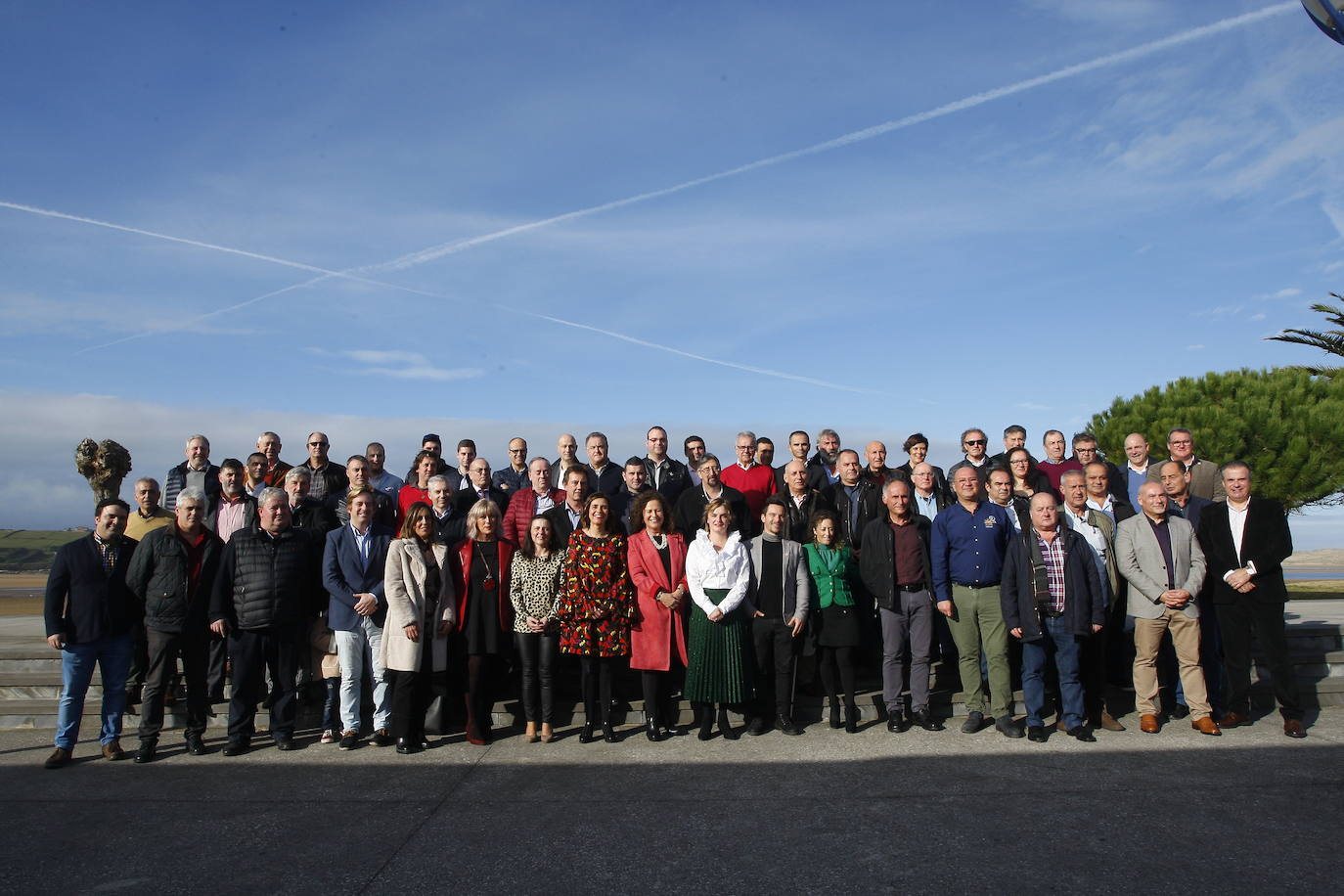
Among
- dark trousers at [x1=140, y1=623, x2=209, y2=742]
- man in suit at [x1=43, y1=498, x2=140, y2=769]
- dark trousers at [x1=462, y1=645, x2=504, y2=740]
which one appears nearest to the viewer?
man in suit at [x1=43, y1=498, x2=140, y2=769]

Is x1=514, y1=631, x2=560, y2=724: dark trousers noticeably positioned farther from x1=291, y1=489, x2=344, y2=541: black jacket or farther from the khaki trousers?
the khaki trousers

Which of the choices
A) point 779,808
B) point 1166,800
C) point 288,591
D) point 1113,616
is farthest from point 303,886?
point 1113,616

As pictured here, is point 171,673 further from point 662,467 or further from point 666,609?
point 662,467

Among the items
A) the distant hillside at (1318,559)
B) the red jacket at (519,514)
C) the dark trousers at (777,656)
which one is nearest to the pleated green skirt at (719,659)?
the dark trousers at (777,656)

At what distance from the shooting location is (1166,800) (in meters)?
4.95

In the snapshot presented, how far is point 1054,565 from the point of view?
256 inches

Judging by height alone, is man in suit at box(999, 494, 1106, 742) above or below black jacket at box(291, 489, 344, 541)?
below

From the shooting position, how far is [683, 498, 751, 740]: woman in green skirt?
6.57 metres

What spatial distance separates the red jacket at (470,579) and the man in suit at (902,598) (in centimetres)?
280

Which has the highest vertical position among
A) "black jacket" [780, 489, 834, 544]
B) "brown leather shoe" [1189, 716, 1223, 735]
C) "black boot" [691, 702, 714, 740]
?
"black jacket" [780, 489, 834, 544]

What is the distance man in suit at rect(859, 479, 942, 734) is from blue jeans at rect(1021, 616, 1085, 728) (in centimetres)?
69

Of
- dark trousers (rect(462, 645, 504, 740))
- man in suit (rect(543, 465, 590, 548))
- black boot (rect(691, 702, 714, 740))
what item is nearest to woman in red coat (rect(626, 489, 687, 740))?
black boot (rect(691, 702, 714, 740))

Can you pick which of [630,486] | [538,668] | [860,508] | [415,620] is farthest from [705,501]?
[415,620]

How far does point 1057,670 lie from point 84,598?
7.05m
